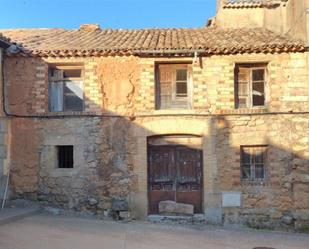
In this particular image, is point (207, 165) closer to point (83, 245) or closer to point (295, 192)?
point (295, 192)

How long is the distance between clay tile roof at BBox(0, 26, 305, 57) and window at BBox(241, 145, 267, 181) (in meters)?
2.76

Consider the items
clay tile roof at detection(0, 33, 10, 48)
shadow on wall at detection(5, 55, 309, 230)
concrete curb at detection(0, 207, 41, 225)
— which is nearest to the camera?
concrete curb at detection(0, 207, 41, 225)

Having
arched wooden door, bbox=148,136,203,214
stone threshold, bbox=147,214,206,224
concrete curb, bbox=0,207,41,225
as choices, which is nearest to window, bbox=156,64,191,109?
arched wooden door, bbox=148,136,203,214

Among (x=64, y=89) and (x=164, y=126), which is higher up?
(x=64, y=89)

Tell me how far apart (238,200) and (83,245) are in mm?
4937

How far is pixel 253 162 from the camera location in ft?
39.3

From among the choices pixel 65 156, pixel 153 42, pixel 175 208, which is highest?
pixel 153 42

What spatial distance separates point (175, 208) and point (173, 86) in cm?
352

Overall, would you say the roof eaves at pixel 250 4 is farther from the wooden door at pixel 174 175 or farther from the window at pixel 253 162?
the wooden door at pixel 174 175

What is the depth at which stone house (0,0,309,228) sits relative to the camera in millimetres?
11664

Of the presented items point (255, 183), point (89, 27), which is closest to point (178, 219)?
point (255, 183)

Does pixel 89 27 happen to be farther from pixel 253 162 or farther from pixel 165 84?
pixel 253 162

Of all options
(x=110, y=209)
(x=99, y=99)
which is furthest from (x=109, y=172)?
(x=99, y=99)

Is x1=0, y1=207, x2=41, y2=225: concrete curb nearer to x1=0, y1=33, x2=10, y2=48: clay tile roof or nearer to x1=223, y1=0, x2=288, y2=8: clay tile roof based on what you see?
x1=0, y1=33, x2=10, y2=48: clay tile roof
